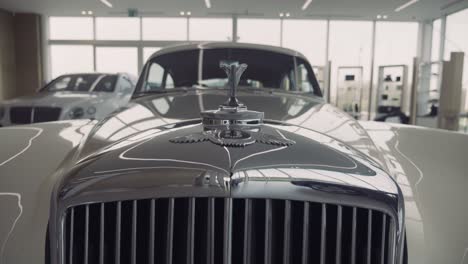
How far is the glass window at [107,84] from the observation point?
8.55m

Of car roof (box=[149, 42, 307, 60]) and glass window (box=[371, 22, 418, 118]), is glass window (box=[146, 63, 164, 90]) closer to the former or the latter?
car roof (box=[149, 42, 307, 60])

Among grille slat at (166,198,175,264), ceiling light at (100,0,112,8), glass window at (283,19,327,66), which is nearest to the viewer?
grille slat at (166,198,175,264)

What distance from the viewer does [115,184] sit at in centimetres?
117

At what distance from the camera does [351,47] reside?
50.1 ft

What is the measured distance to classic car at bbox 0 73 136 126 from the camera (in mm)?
7184

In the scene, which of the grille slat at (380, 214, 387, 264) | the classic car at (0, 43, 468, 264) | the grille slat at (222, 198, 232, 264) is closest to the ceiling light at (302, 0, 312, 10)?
the classic car at (0, 43, 468, 264)

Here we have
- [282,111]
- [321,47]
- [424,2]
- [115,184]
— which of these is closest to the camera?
[115,184]

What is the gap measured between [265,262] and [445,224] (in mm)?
776

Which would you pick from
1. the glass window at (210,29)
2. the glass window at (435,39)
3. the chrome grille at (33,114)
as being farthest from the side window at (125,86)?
the glass window at (435,39)

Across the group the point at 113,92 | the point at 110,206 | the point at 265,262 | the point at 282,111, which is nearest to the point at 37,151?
the point at 110,206

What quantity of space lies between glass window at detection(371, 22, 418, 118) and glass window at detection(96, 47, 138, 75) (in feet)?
27.4

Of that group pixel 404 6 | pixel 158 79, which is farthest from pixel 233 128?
pixel 404 6

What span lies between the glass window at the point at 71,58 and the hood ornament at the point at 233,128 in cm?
1509

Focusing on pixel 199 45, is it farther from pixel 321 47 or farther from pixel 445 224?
pixel 321 47
